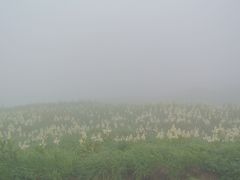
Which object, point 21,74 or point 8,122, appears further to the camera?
point 21,74

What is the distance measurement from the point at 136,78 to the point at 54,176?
58.6 metres

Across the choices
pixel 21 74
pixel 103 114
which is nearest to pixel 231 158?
pixel 103 114

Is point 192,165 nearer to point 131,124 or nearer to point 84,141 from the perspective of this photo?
point 84,141

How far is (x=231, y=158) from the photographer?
1046 cm

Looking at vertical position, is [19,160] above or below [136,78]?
below

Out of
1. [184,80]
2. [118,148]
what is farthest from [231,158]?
[184,80]


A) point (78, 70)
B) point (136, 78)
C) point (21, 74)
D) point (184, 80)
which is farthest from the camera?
point (21, 74)

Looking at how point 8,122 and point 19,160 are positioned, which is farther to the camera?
point 8,122

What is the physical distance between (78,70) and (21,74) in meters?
14.5

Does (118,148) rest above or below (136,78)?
below

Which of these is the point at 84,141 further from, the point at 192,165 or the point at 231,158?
the point at 231,158

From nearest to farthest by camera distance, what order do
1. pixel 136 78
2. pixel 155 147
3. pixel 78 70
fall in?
pixel 155 147, pixel 136 78, pixel 78 70

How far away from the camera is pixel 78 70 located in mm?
85812

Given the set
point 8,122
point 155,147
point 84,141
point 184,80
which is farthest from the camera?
point 184,80
